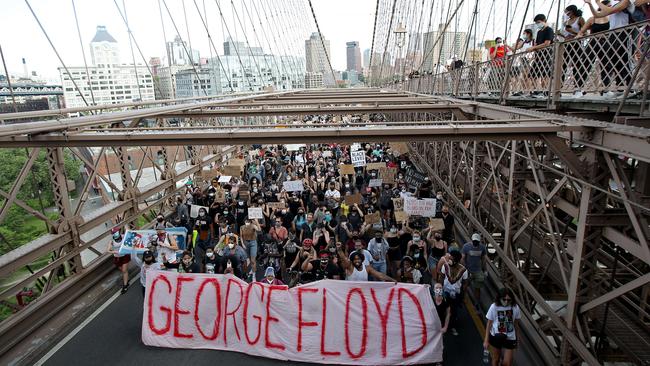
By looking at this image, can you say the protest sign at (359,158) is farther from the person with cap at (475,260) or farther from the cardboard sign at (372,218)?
the person with cap at (475,260)

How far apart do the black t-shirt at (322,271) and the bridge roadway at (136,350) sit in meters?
1.42

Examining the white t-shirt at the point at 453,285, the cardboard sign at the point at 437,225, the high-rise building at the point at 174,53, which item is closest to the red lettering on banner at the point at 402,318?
the white t-shirt at the point at 453,285

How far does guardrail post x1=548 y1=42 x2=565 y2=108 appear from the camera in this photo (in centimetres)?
570

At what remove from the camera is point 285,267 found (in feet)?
29.3

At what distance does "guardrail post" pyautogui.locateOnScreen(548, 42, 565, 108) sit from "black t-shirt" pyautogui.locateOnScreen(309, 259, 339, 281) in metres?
3.96

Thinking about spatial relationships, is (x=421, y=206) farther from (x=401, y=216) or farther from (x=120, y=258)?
(x=120, y=258)

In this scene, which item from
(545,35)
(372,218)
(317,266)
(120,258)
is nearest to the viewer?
(317,266)

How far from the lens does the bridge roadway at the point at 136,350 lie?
6125mm

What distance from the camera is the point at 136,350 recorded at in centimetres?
645

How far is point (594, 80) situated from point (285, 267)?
621 cm

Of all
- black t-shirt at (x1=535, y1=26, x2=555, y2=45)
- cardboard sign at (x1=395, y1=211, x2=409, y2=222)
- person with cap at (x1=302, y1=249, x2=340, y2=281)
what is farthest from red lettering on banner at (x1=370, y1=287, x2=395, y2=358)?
black t-shirt at (x1=535, y1=26, x2=555, y2=45)

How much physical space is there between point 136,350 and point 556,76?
707 centimetres

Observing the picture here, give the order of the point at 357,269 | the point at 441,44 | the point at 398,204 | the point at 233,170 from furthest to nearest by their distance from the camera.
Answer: the point at 441,44 → the point at 233,170 → the point at 398,204 → the point at 357,269

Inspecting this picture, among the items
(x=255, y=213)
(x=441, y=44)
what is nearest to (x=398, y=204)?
(x=255, y=213)
